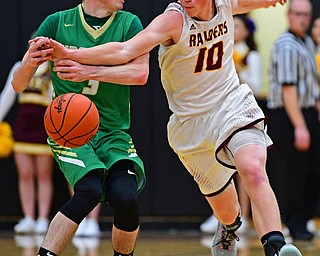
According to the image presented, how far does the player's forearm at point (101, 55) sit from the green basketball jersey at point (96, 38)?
42 centimetres

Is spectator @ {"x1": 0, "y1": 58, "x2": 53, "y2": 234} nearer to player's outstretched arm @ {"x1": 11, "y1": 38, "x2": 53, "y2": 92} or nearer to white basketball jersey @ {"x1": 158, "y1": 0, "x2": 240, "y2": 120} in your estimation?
white basketball jersey @ {"x1": 158, "y1": 0, "x2": 240, "y2": 120}

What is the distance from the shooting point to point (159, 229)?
33.5 feet

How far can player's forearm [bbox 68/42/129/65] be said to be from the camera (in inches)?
201

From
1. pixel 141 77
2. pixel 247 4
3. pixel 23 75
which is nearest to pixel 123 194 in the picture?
pixel 141 77

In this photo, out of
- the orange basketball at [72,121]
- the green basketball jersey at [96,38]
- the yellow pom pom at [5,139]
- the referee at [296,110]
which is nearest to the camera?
the orange basketball at [72,121]

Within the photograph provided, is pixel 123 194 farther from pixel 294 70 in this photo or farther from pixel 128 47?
pixel 294 70

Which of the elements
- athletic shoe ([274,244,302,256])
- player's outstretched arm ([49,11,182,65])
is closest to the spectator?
player's outstretched arm ([49,11,182,65])

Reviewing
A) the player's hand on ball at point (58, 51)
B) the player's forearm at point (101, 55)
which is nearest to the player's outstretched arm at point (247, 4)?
the player's forearm at point (101, 55)

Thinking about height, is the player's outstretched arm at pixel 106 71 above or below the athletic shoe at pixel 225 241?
above

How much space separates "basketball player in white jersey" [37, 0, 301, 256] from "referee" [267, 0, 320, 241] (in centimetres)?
276

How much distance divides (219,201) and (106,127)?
101 centimetres

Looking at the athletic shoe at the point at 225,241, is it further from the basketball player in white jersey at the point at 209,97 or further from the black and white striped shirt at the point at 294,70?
the black and white striped shirt at the point at 294,70

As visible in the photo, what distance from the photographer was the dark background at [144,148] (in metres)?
10.2

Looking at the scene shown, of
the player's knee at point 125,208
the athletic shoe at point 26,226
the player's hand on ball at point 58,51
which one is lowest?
the athletic shoe at point 26,226
